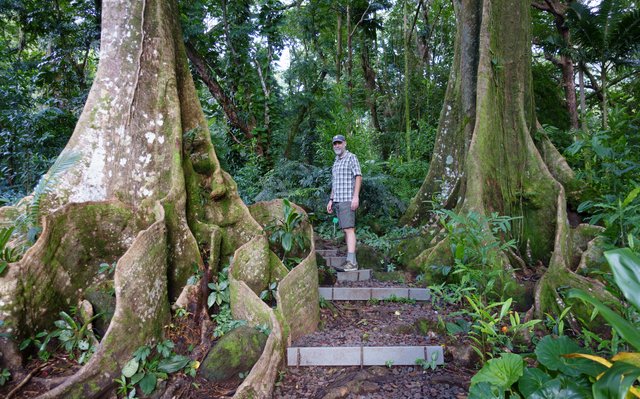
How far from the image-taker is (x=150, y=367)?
9.50ft

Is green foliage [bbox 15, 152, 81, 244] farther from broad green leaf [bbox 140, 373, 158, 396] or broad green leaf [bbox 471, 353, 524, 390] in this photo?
broad green leaf [bbox 471, 353, 524, 390]

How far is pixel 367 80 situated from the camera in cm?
1557

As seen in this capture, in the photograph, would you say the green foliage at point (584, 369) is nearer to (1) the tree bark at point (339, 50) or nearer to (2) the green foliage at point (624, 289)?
(2) the green foliage at point (624, 289)

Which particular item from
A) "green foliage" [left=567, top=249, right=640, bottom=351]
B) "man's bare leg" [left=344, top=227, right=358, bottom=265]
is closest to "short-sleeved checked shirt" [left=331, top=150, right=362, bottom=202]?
"man's bare leg" [left=344, top=227, right=358, bottom=265]

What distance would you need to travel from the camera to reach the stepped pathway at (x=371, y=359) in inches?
109

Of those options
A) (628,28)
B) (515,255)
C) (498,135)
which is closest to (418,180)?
(498,135)

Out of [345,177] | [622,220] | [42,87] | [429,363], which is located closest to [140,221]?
[345,177]

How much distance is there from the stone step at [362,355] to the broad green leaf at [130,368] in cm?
116

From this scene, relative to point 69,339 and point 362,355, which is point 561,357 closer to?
point 362,355

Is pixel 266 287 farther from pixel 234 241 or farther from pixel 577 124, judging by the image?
pixel 577 124

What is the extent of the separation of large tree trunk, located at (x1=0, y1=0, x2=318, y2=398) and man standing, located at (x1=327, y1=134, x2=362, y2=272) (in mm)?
1262

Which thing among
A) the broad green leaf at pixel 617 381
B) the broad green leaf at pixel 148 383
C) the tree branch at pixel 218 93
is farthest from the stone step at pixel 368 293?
the tree branch at pixel 218 93

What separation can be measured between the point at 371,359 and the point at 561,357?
1.54 m

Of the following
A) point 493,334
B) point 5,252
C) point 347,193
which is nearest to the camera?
point 493,334
